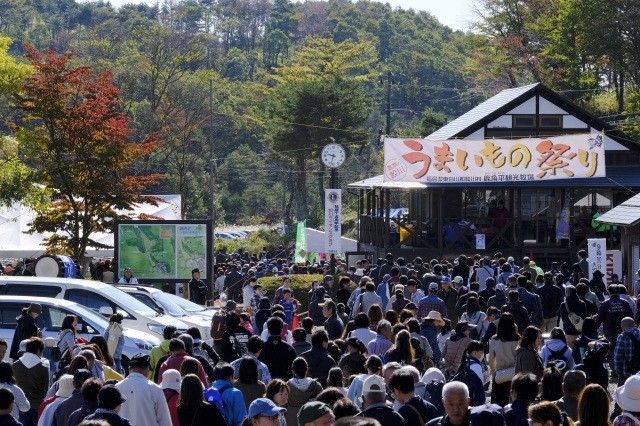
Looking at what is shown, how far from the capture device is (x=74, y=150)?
31500 mm

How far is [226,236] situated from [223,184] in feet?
24.2

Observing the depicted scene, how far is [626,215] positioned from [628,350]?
44.0ft

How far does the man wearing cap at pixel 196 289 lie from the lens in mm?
25812

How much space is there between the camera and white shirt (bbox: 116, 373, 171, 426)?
31.0ft

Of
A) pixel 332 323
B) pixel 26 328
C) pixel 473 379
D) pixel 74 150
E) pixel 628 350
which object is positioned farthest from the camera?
pixel 74 150

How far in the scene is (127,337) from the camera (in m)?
17.3

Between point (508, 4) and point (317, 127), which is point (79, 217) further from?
point (508, 4)

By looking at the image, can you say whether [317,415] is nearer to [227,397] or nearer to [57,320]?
[227,397]

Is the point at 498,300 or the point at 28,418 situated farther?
the point at 498,300

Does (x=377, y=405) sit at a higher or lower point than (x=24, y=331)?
higher

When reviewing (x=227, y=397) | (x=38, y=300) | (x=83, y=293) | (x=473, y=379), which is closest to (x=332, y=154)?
(x=83, y=293)

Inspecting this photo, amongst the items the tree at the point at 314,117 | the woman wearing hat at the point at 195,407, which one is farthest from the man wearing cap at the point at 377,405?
the tree at the point at 314,117

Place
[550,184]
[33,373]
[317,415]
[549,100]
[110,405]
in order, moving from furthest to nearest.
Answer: [549,100]
[550,184]
[33,373]
[110,405]
[317,415]

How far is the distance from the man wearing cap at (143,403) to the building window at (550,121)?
28.5 meters
